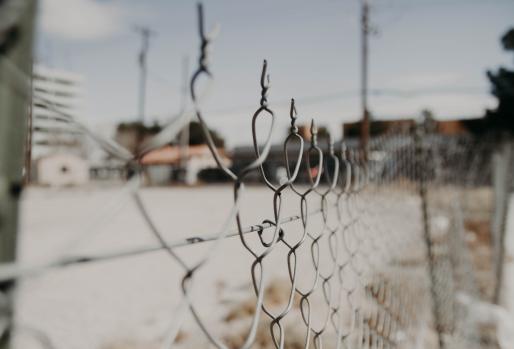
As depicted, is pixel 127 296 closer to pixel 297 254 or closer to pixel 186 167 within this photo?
pixel 297 254

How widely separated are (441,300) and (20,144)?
9.54 ft

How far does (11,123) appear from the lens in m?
0.30

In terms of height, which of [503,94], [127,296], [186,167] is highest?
[503,94]

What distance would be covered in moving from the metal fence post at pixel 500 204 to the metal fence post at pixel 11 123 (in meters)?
4.10

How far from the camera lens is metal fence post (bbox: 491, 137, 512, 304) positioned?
3.46 meters

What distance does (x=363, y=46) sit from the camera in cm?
1812

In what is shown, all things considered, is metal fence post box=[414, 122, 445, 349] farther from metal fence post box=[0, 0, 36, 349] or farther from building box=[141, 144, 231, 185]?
building box=[141, 144, 231, 185]

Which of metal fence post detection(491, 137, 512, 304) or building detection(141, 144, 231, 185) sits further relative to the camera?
building detection(141, 144, 231, 185)

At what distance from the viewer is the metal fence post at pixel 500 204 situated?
3.46 metres

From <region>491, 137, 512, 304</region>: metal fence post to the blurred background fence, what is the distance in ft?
0.06

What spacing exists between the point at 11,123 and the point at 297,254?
4.16 feet

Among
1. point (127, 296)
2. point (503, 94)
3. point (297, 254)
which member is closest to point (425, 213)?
point (297, 254)

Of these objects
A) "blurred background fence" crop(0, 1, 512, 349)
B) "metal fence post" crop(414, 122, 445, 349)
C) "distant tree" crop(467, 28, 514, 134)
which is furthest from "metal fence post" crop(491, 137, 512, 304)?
"distant tree" crop(467, 28, 514, 134)

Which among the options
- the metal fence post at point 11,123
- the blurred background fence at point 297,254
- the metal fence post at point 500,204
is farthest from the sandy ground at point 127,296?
the metal fence post at point 11,123
